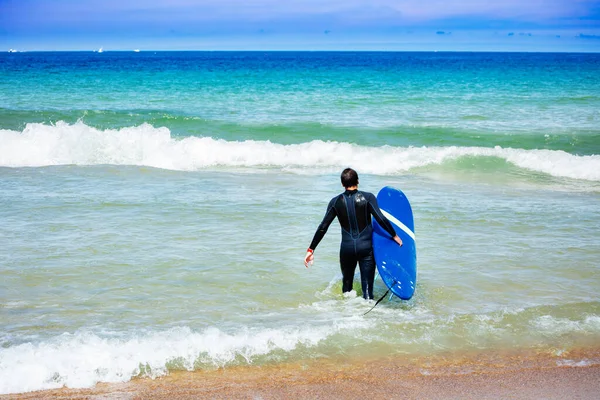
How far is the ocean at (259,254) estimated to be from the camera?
18.0 ft

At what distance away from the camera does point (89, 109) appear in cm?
2559

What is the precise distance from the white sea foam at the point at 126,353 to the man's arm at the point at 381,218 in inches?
44.4

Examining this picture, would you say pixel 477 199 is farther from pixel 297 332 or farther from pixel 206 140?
pixel 206 140

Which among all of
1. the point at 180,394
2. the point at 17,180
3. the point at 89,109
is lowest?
the point at 180,394

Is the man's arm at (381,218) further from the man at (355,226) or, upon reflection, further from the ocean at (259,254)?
the ocean at (259,254)

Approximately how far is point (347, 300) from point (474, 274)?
6.18 ft

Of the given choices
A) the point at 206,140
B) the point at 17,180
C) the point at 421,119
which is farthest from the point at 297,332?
the point at 421,119

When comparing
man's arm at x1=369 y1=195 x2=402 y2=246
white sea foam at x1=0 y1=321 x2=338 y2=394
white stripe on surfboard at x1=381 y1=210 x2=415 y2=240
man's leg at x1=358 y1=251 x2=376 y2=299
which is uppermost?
man's arm at x1=369 y1=195 x2=402 y2=246

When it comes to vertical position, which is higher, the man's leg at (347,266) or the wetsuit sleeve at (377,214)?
the wetsuit sleeve at (377,214)

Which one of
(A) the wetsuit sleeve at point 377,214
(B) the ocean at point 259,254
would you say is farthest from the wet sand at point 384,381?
(A) the wetsuit sleeve at point 377,214

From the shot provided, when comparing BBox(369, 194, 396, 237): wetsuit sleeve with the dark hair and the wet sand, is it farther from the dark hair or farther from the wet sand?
the wet sand

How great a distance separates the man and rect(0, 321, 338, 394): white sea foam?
83 cm

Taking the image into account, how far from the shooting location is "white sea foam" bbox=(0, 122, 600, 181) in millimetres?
15969

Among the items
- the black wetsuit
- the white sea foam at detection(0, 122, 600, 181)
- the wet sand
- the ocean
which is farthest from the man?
the white sea foam at detection(0, 122, 600, 181)
